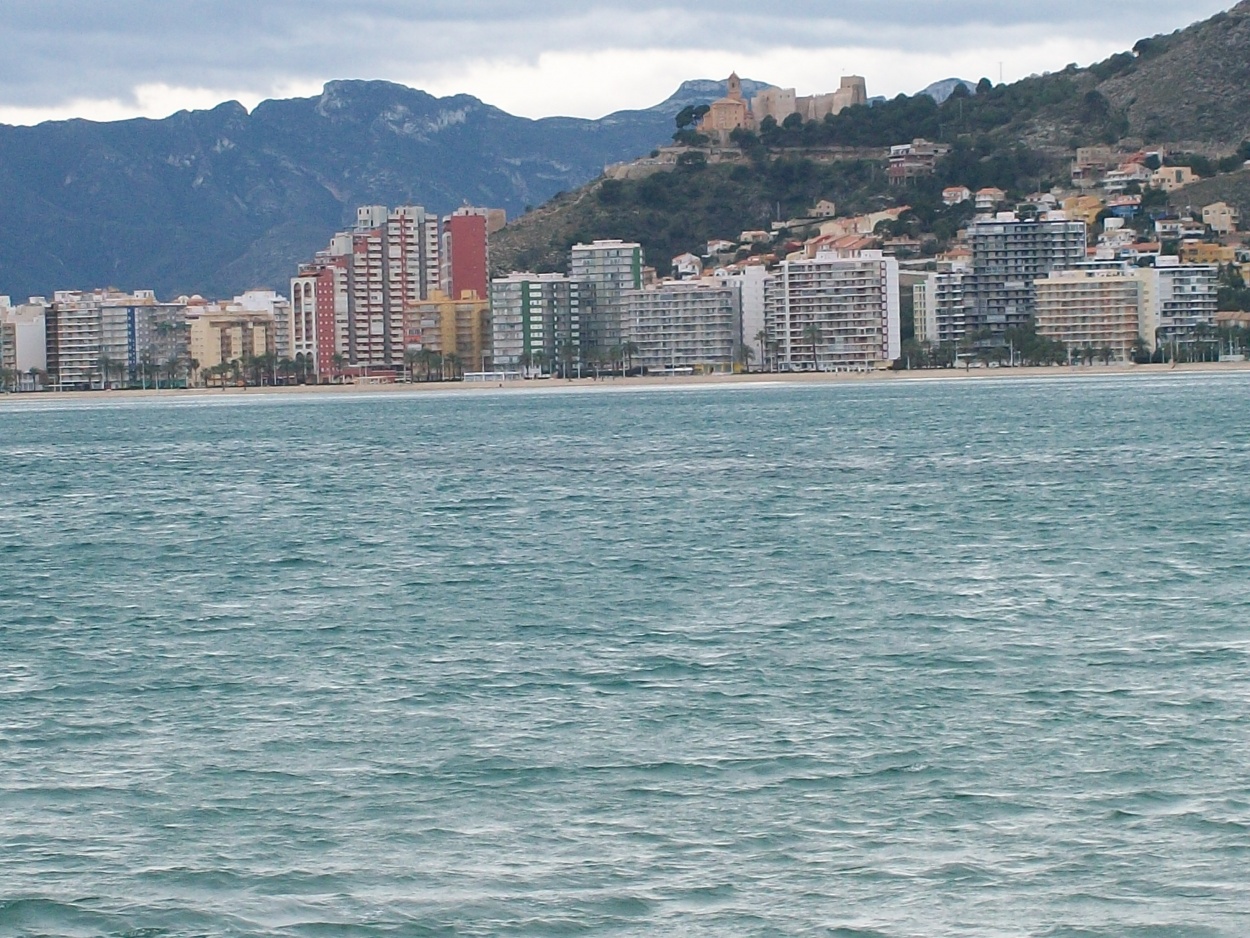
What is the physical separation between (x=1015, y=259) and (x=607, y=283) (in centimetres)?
3370

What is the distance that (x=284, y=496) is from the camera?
47781mm

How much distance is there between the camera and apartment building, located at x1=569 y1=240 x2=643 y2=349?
176500mm

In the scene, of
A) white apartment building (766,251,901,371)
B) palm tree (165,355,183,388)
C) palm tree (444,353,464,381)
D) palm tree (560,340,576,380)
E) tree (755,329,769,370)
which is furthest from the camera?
palm tree (165,355,183,388)

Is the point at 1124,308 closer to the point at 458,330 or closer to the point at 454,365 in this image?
the point at 454,365

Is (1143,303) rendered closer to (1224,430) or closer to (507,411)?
(507,411)

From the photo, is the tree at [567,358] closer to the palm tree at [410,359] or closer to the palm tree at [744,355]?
the palm tree at [410,359]

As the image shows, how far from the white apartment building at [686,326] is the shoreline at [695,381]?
2.19 metres

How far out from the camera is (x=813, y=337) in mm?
161500

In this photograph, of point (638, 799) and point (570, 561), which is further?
point (570, 561)

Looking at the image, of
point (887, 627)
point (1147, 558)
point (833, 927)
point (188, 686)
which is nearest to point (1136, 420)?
point (1147, 558)

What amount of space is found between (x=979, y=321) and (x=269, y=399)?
55.1 m

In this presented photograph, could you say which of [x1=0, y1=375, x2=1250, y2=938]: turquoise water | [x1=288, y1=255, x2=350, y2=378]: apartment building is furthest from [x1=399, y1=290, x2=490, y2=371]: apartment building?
[x1=0, y1=375, x2=1250, y2=938]: turquoise water

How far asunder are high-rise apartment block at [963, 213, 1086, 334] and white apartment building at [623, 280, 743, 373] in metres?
18.8

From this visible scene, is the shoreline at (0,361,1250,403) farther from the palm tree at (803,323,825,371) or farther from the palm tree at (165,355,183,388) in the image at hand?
the palm tree at (803,323,825,371)
